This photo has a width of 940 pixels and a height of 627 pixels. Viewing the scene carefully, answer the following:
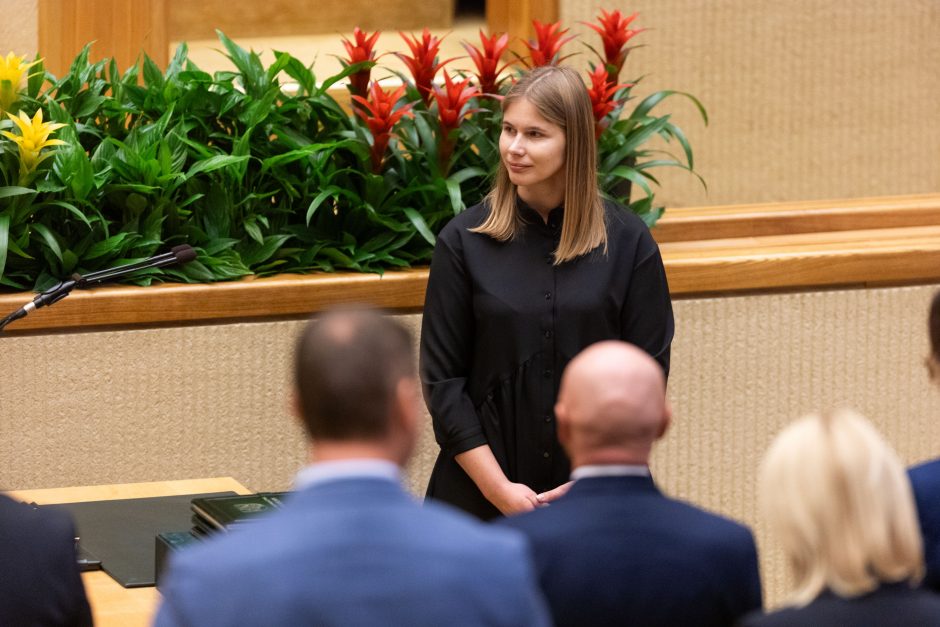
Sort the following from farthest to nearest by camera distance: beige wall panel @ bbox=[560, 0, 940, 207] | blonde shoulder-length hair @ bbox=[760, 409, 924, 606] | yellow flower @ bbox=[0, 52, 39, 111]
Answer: beige wall panel @ bbox=[560, 0, 940, 207] → yellow flower @ bbox=[0, 52, 39, 111] → blonde shoulder-length hair @ bbox=[760, 409, 924, 606]

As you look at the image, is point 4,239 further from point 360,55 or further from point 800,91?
point 800,91

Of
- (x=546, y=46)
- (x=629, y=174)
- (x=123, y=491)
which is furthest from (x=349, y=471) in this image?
(x=546, y=46)

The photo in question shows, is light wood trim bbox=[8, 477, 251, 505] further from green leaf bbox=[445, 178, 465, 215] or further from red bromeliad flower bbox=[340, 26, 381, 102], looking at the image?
red bromeliad flower bbox=[340, 26, 381, 102]

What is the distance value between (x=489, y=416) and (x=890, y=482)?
5.18 feet

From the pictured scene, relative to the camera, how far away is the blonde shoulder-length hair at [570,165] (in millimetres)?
3078

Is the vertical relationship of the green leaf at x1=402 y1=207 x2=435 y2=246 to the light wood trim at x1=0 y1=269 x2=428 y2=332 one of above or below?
above

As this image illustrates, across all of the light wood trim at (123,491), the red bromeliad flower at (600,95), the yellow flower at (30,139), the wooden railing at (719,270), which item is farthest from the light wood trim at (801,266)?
the yellow flower at (30,139)


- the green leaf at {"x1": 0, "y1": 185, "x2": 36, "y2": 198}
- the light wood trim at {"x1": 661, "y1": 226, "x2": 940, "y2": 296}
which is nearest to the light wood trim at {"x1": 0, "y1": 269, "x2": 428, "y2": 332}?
the green leaf at {"x1": 0, "y1": 185, "x2": 36, "y2": 198}

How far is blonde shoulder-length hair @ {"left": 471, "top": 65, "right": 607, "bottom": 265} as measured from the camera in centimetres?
308

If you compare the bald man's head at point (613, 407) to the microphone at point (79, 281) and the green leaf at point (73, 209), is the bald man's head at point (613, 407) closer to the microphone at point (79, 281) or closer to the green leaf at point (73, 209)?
the microphone at point (79, 281)

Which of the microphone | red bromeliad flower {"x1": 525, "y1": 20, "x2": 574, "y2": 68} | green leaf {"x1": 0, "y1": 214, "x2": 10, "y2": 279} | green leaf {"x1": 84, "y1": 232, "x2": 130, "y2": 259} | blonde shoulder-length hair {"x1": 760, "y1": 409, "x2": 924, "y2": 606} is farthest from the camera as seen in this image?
red bromeliad flower {"x1": 525, "y1": 20, "x2": 574, "y2": 68}

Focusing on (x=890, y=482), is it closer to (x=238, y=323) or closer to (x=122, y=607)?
(x=122, y=607)

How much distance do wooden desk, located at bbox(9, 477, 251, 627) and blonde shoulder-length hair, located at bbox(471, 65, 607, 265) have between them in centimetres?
85

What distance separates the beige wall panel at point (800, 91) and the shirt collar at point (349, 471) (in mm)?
3890
